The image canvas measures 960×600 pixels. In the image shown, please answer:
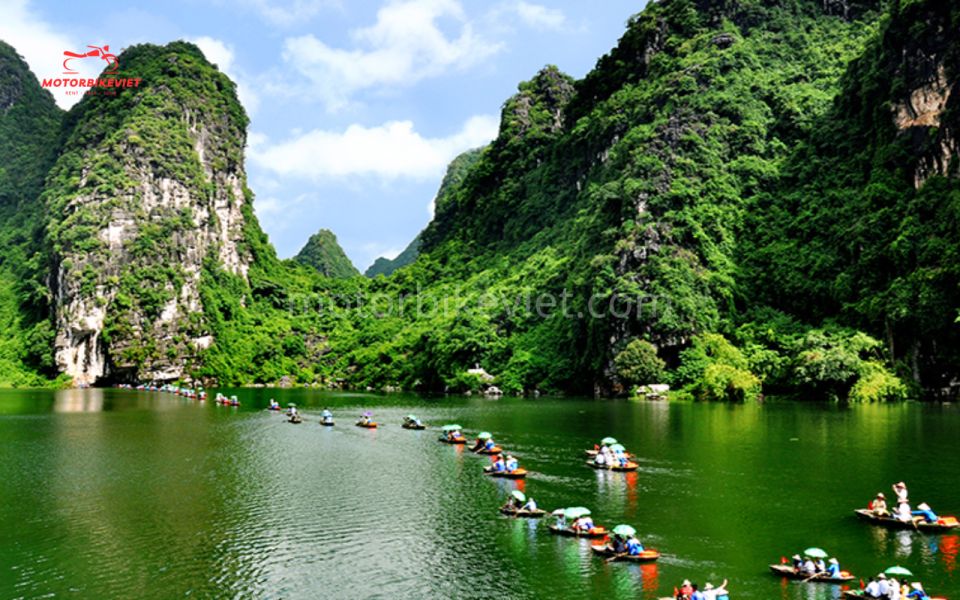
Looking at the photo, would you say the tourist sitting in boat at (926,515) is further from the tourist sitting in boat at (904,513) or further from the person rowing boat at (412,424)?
the person rowing boat at (412,424)

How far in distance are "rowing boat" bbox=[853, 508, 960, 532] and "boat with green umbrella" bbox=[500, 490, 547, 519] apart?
A: 1199 centimetres

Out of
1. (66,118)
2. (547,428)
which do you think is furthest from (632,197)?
(66,118)

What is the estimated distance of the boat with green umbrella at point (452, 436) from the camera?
50906 millimetres

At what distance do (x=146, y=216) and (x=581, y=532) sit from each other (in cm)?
12944

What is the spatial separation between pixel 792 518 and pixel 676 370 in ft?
208

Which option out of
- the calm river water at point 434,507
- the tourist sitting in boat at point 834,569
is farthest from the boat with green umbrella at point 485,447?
the tourist sitting in boat at point 834,569

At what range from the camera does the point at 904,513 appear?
2770 centimetres

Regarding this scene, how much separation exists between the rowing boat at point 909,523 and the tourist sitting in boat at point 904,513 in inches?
4.7

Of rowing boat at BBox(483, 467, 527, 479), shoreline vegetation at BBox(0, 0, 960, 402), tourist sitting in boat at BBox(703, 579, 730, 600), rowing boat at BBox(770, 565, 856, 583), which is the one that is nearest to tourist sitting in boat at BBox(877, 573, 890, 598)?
rowing boat at BBox(770, 565, 856, 583)

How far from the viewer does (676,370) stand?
91.5m

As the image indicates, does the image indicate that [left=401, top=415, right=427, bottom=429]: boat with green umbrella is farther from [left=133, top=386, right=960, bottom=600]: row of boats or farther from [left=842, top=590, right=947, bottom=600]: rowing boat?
[left=842, top=590, right=947, bottom=600]: rowing boat

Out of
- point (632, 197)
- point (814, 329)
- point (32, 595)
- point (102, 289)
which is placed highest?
point (632, 197)

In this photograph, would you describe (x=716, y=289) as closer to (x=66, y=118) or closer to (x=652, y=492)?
(x=652, y=492)

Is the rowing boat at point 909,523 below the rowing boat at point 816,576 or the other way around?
the other way around
